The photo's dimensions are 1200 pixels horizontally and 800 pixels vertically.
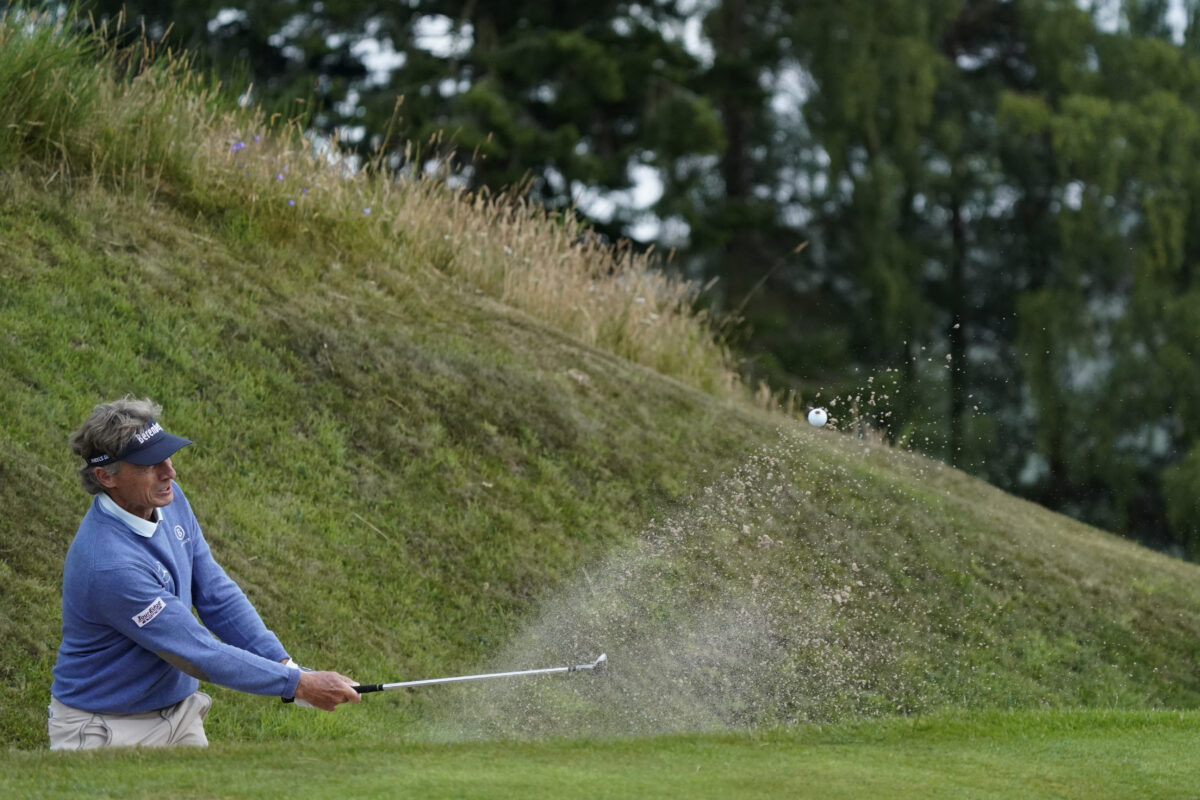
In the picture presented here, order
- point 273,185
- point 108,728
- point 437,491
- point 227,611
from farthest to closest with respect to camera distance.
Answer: point 273,185, point 437,491, point 227,611, point 108,728

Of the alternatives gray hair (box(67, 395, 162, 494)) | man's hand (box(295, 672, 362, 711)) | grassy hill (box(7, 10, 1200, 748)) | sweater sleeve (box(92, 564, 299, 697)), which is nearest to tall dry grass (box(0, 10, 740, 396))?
grassy hill (box(7, 10, 1200, 748))

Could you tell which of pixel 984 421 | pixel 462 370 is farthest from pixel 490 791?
pixel 984 421

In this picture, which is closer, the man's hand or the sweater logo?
the sweater logo

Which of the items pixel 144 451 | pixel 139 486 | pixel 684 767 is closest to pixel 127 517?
pixel 139 486

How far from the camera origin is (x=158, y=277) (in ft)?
29.7

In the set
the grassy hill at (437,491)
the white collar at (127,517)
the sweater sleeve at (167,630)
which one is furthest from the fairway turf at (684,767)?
the grassy hill at (437,491)

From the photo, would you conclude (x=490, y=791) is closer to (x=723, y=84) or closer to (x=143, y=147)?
(x=143, y=147)

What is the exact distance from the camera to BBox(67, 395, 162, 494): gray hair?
4246 mm

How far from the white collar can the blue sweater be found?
0.03 ft

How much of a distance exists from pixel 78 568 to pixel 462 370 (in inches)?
217

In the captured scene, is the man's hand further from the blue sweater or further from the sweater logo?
the sweater logo

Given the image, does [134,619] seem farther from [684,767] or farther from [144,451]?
[684,767]

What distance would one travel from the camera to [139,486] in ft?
14.1

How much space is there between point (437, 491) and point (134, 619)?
4339 mm
